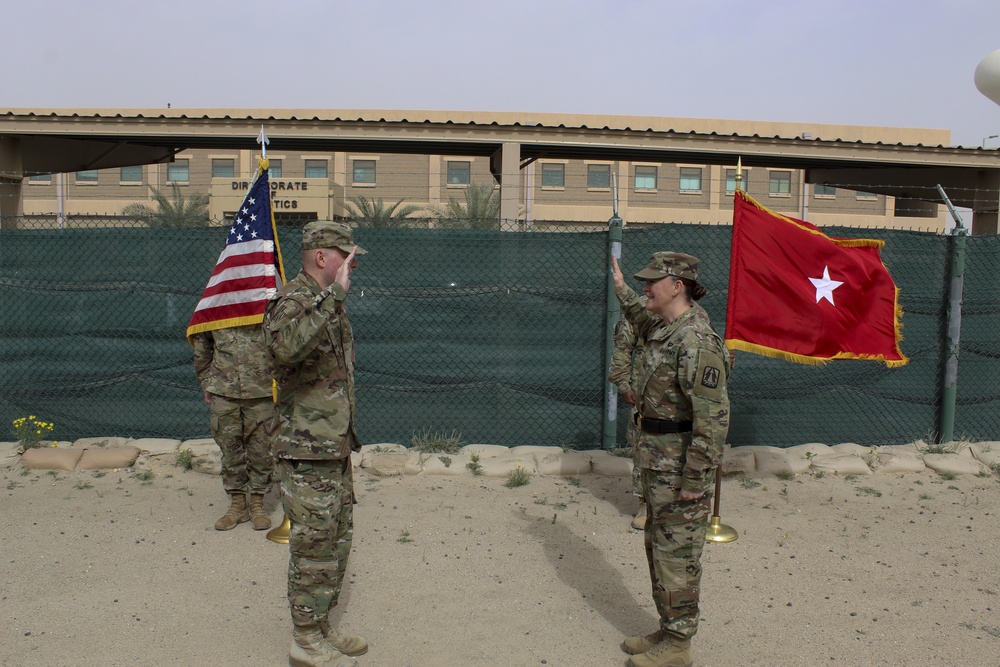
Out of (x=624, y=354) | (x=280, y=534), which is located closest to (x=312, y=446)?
(x=280, y=534)

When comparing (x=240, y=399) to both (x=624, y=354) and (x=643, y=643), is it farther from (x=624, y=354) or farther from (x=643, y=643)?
(x=643, y=643)

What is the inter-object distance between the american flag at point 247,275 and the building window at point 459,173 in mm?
32362

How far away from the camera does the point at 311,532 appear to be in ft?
10.7

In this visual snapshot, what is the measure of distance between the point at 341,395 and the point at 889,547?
357 centimetres

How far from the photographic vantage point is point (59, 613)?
386 cm

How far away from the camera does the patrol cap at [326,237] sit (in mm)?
3316

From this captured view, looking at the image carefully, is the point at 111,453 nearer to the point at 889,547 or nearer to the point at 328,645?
the point at 328,645

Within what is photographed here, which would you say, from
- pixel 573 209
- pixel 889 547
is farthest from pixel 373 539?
pixel 573 209

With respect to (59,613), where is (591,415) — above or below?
above

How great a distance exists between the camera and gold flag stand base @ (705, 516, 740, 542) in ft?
16.3

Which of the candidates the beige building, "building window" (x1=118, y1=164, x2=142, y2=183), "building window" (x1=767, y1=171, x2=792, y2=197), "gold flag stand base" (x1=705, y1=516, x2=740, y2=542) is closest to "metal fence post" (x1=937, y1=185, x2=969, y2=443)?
"gold flag stand base" (x1=705, y1=516, x2=740, y2=542)

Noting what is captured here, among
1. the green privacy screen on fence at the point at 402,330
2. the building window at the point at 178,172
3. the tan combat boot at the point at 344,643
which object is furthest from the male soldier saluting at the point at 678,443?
the building window at the point at 178,172

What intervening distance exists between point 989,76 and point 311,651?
1061 cm

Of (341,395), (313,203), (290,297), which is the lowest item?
(341,395)
